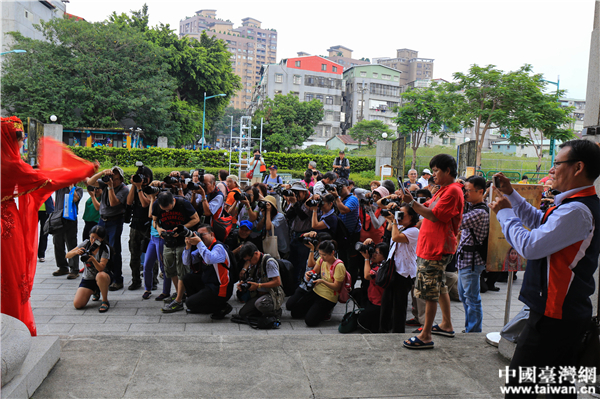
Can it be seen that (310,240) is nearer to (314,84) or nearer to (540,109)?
(540,109)

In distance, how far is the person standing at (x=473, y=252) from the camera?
4383 millimetres

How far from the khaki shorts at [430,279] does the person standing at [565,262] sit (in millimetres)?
1321

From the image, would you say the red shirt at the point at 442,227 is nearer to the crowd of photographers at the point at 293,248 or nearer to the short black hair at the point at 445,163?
the crowd of photographers at the point at 293,248

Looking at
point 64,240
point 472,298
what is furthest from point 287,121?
point 472,298

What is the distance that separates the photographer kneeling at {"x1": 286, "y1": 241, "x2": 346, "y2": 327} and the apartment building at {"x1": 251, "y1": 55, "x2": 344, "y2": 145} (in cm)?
5146

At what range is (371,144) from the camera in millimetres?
42312

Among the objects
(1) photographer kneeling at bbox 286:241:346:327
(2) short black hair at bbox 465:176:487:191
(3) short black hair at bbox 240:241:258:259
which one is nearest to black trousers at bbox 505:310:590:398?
(2) short black hair at bbox 465:176:487:191

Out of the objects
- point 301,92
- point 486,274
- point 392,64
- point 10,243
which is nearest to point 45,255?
point 10,243

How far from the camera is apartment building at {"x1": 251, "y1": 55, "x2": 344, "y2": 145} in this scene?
2240 inches

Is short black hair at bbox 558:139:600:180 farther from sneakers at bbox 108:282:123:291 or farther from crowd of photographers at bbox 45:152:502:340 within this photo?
sneakers at bbox 108:282:123:291

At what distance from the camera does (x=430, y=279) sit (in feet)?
11.7

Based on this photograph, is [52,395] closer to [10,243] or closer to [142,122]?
[10,243]

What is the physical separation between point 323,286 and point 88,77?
1180 inches

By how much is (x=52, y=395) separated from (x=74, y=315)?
2.77m
